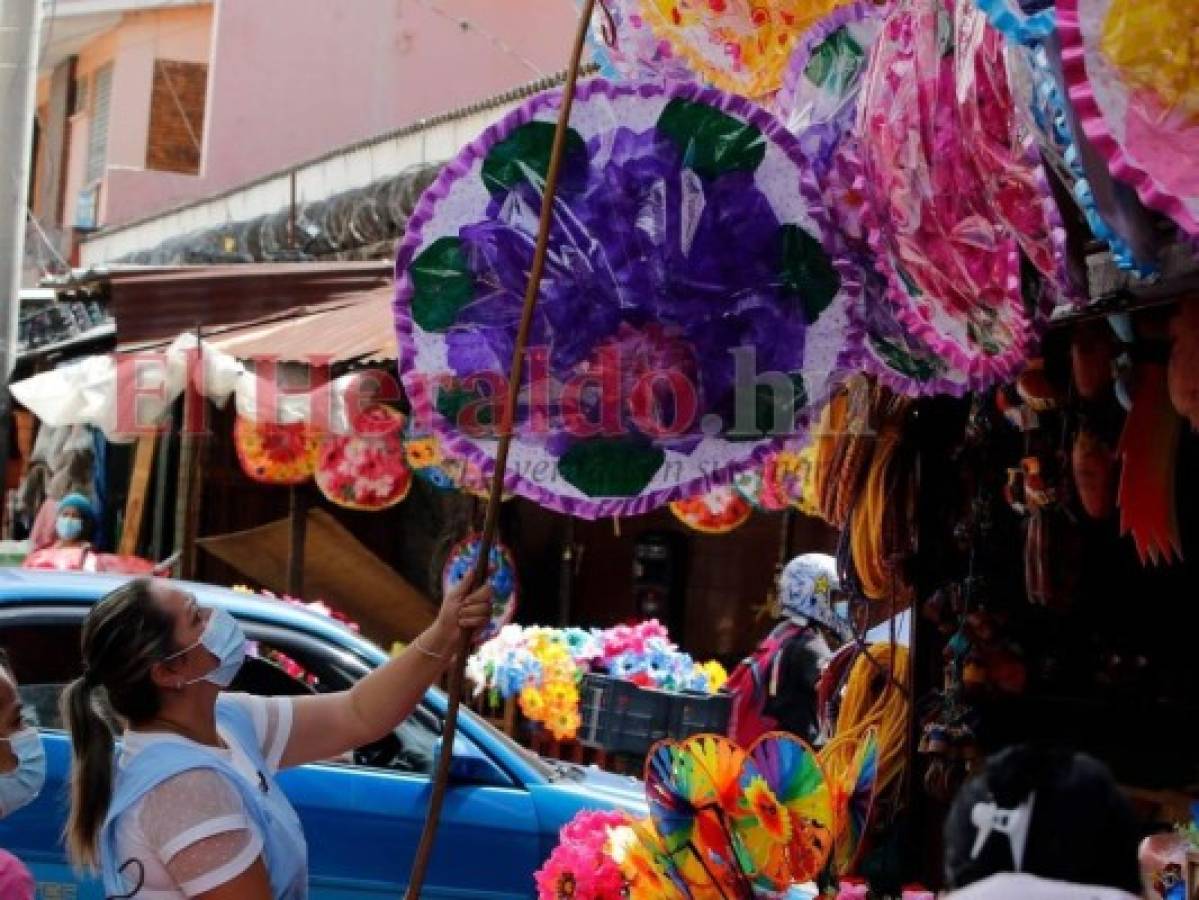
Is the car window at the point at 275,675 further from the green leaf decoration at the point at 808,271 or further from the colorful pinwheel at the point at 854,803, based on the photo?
the green leaf decoration at the point at 808,271

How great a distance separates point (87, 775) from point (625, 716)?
5.22 m

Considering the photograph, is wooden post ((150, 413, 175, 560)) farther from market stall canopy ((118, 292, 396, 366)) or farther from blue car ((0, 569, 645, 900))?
blue car ((0, 569, 645, 900))

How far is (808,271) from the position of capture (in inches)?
157

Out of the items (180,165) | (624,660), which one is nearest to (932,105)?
(624,660)

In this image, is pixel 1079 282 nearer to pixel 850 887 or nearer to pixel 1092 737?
pixel 850 887

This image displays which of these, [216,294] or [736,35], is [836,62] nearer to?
[736,35]

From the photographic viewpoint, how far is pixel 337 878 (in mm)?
6008

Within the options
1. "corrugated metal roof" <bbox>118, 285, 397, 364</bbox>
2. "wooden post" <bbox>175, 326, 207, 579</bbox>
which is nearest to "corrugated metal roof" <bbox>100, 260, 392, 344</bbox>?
"corrugated metal roof" <bbox>118, 285, 397, 364</bbox>

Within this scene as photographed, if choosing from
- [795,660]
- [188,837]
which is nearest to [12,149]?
[795,660]

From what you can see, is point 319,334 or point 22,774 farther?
point 319,334

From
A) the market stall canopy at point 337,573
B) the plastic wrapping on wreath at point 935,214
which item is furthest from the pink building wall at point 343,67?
the plastic wrapping on wreath at point 935,214

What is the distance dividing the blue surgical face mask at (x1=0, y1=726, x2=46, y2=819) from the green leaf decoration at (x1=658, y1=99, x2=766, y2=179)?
180 centimetres

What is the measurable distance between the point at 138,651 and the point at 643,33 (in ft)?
6.69

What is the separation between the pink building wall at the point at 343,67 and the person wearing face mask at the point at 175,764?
19.1 m
